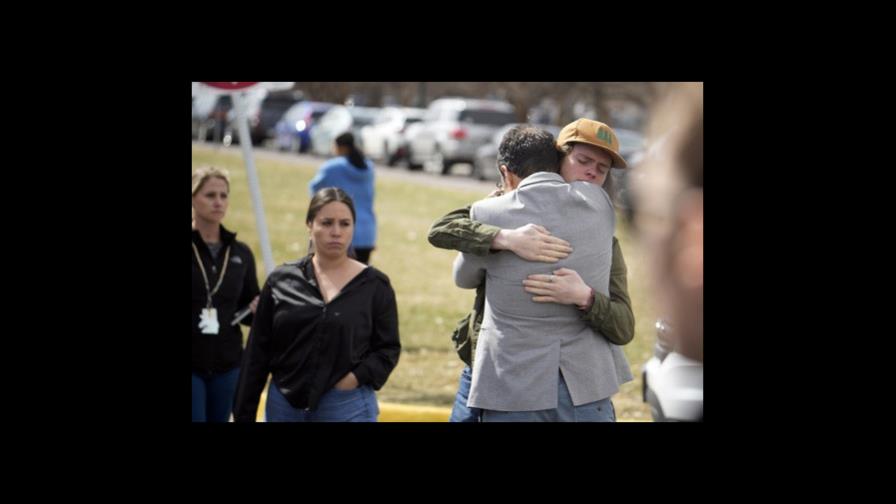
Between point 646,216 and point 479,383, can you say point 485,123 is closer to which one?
point 479,383

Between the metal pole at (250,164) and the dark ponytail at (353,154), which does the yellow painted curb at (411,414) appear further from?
the dark ponytail at (353,154)

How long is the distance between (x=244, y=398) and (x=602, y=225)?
68.1 inches

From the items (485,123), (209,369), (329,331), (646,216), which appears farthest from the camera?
(485,123)

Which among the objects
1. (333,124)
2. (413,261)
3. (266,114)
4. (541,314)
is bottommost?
(541,314)

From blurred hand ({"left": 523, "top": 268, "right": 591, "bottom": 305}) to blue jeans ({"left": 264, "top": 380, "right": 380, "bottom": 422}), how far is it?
1.16 m

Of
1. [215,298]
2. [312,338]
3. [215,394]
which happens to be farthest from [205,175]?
[312,338]

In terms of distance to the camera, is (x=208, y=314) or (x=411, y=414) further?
Result: (x=411, y=414)

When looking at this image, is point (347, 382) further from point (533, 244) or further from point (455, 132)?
point (455, 132)

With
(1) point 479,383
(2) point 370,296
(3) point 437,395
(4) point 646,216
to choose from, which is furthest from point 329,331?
(3) point 437,395

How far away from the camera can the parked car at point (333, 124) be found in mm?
26172

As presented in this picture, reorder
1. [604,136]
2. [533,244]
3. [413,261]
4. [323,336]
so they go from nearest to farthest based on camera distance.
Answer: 1. [533,244]
2. [604,136]
3. [323,336]
4. [413,261]

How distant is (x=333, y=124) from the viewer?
87.1 ft

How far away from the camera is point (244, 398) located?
4.12m

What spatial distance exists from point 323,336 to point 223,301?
1144mm
